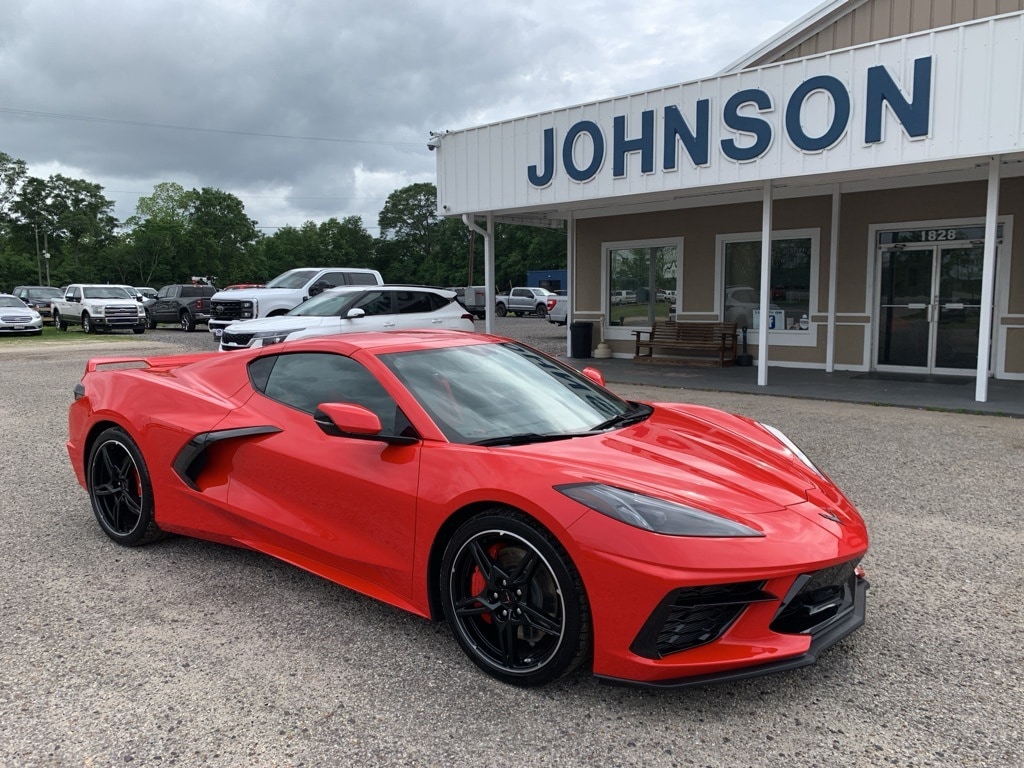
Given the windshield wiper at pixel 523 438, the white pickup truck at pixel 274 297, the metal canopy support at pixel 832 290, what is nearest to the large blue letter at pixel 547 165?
the metal canopy support at pixel 832 290

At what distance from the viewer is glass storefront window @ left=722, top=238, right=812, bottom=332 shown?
13570 mm

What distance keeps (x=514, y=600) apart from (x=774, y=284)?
12533 mm

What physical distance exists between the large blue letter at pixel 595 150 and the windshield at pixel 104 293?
69.2ft

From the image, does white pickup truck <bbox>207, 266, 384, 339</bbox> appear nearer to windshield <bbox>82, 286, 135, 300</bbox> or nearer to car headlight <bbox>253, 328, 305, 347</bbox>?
car headlight <bbox>253, 328, 305, 347</bbox>

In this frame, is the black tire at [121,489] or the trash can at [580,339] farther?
the trash can at [580,339]

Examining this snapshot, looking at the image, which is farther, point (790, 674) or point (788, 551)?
point (790, 674)

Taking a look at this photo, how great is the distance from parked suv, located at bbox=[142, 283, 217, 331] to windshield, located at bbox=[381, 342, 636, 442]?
25935 mm

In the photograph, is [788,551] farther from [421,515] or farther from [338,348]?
[338,348]

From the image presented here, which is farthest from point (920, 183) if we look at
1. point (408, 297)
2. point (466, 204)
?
point (408, 297)

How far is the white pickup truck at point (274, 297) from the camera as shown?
16828 mm

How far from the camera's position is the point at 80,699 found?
2.77 metres

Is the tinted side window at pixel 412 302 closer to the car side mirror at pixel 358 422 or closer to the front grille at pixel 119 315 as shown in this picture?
the car side mirror at pixel 358 422

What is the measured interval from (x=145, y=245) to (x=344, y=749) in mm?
76313

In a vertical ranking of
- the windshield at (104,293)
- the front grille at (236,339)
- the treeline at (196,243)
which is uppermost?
the treeline at (196,243)
